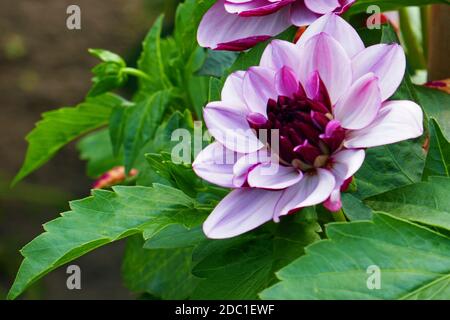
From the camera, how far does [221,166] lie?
0.44 metres

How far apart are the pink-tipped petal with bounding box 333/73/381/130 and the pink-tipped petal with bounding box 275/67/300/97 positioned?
26 mm

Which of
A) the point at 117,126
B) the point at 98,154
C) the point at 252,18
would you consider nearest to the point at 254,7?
the point at 252,18

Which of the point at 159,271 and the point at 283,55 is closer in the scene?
the point at 283,55

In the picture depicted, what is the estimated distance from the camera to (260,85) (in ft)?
1.49

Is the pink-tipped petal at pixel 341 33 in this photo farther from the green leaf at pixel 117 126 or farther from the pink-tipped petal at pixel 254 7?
the green leaf at pixel 117 126

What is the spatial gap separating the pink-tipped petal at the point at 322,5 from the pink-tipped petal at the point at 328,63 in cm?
5

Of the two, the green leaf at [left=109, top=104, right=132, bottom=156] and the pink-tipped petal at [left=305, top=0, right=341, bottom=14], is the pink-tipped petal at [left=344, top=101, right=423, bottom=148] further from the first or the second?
the green leaf at [left=109, top=104, right=132, bottom=156]

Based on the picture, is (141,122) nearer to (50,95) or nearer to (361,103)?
(361,103)

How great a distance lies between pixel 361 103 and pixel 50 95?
7.81 ft

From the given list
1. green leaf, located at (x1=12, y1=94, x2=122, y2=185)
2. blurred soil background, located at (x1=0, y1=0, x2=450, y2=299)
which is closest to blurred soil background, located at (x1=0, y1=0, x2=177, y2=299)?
blurred soil background, located at (x1=0, y1=0, x2=450, y2=299)

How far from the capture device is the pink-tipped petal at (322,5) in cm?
49

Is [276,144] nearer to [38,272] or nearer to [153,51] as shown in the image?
[38,272]

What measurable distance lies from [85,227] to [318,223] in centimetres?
13

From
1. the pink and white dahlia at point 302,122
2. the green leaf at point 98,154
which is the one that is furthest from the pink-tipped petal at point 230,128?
the green leaf at point 98,154
